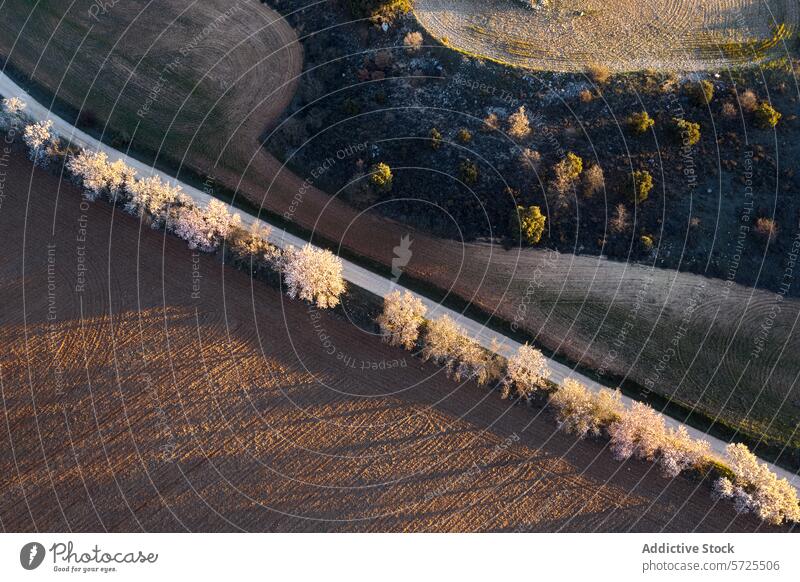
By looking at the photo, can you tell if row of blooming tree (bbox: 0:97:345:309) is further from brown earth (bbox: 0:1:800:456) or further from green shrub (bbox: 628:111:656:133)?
green shrub (bbox: 628:111:656:133)

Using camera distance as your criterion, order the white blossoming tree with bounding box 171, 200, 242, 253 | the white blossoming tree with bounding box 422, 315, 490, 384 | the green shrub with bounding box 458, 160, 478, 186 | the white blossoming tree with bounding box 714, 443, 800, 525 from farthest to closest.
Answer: the green shrub with bounding box 458, 160, 478, 186 → the white blossoming tree with bounding box 171, 200, 242, 253 → the white blossoming tree with bounding box 422, 315, 490, 384 → the white blossoming tree with bounding box 714, 443, 800, 525

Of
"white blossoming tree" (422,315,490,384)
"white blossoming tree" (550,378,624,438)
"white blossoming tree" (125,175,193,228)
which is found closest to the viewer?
"white blossoming tree" (550,378,624,438)

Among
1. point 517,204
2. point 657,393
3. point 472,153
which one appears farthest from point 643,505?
point 472,153

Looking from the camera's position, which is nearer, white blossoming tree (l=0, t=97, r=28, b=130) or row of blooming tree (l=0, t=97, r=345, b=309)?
row of blooming tree (l=0, t=97, r=345, b=309)

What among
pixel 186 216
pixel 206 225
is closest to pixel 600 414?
pixel 206 225
